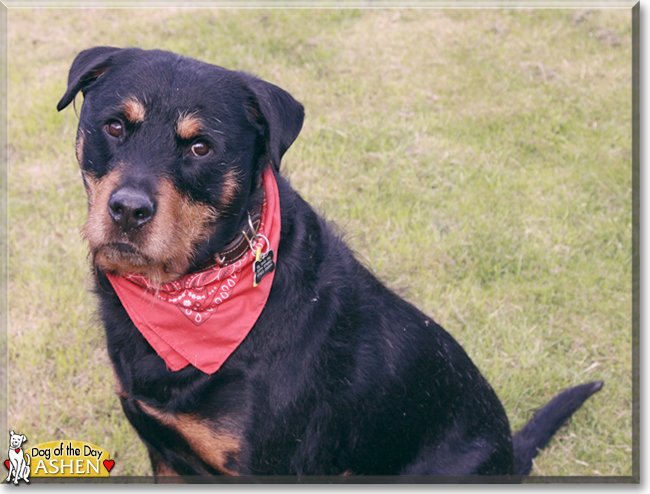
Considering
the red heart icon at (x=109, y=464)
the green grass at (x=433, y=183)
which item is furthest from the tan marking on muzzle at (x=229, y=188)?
the red heart icon at (x=109, y=464)

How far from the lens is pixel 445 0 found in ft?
24.5

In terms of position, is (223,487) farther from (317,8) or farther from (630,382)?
(317,8)

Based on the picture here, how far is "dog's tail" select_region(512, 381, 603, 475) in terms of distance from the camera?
11.6 ft

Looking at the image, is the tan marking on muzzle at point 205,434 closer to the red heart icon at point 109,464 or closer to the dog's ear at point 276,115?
the red heart icon at point 109,464

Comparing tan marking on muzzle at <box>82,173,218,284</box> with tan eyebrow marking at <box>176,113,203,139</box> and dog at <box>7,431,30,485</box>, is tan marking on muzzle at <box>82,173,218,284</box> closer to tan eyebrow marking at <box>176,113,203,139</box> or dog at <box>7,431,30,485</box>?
tan eyebrow marking at <box>176,113,203,139</box>

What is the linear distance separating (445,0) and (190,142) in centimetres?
606

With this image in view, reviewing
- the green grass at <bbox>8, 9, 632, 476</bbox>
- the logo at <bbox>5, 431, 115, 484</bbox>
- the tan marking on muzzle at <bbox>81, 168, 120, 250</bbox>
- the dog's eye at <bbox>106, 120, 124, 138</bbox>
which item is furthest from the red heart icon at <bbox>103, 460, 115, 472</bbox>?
the dog's eye at <bbox>106, 120, 124, 138</bbox>

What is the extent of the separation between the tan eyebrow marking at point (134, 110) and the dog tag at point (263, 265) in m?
0.79

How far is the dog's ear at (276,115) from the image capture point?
2551 millimetres

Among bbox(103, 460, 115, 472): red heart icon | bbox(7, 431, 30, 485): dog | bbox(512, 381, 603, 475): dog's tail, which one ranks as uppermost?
bbox(512, 381, 603, 475): dog's tail

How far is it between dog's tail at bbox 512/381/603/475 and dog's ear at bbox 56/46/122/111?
3.16 metres

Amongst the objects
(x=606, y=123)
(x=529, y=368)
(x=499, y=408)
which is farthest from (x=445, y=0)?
(x=499, y=408)

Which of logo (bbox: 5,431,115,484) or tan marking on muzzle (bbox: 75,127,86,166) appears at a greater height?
tan marking on muzzle (bbox: 75,127,86,166)

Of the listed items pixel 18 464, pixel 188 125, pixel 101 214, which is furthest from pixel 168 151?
pixel 18 464
